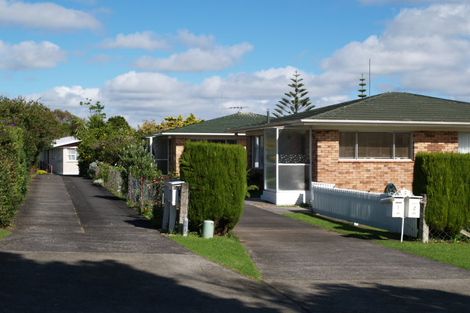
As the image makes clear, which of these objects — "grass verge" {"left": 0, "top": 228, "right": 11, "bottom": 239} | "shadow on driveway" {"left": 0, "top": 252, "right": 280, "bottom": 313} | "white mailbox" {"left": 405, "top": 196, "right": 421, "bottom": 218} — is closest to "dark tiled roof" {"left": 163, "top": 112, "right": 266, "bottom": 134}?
"white mailbox" {"left": 405, "top": 196, "right": 421, "bottom": 218}

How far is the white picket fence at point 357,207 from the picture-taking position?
→ 1656cm

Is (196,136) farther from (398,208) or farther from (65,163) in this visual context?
(65,163)

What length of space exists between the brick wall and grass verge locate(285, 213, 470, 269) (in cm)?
489

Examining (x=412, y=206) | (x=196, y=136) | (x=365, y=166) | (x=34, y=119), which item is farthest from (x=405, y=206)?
(x=34, y=119)

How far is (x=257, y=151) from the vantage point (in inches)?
1195

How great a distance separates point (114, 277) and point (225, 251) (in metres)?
3.28

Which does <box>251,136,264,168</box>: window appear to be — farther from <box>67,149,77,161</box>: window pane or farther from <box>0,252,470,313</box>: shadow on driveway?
<box>67,149,77,161</box>: window pane

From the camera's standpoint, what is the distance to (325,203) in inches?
834

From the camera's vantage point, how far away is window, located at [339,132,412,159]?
24516 millimetres

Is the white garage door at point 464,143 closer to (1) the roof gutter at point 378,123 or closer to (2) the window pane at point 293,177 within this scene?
(1) the roof gutter at point 378,123

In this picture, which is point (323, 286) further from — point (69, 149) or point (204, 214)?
point (69, 149)

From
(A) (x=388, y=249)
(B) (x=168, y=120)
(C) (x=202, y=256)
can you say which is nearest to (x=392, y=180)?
(A) (x=388, y=249)

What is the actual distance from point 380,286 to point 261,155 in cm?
1990

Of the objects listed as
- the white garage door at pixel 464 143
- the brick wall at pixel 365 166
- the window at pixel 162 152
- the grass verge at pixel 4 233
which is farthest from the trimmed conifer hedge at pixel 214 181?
the window at pixel 162 152
